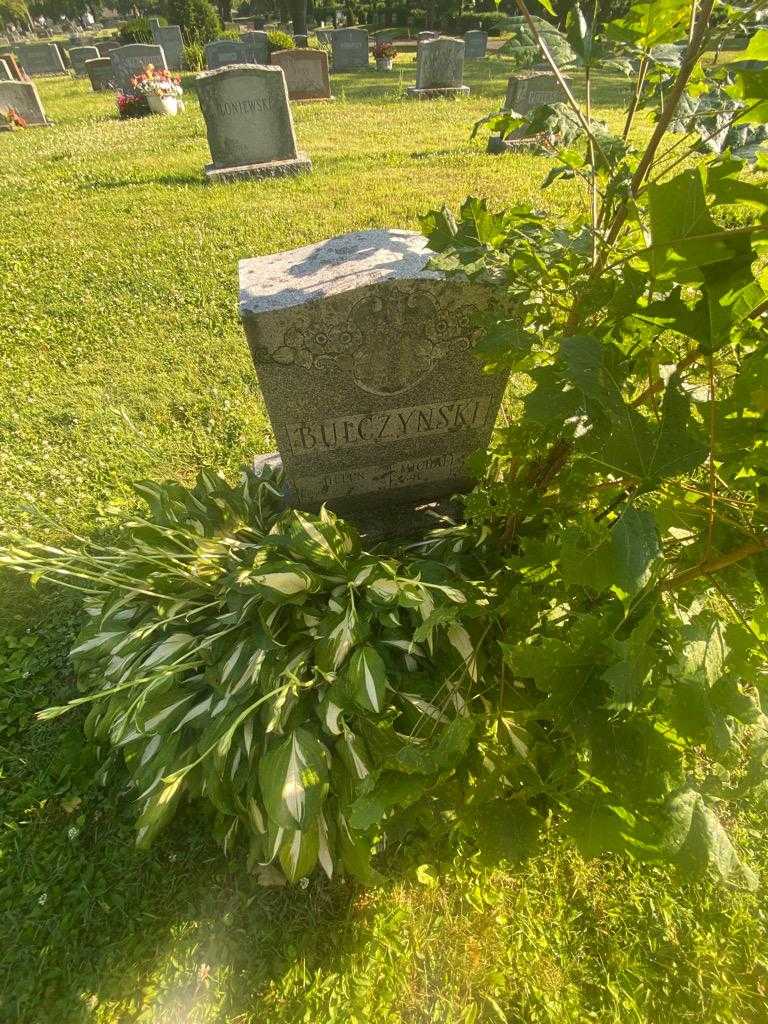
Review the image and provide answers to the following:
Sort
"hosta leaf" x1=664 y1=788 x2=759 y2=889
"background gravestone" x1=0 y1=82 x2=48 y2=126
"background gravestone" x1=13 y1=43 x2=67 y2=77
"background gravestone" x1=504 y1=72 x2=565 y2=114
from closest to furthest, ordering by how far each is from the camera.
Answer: "hosta leaf" x1=664 y1=788 x2=759 y2=889 < "background gravestone" x1=504 y1=72 x2=565 y2=114 < "background gravestone" x1=0 y1=82 x2=48 y2=126 < "background gravestone" x1=13 y1=43 x2=67 y2=77

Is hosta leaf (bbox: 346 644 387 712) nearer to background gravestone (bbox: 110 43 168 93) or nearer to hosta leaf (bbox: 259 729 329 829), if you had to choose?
hosta leaf (bbox: 259 729 329 829)

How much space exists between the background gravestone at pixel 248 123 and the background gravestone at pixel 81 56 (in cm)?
1721

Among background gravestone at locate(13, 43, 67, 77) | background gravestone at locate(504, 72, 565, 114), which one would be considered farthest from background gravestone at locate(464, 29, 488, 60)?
background gravestone at locate(13, 43, 67, 77)

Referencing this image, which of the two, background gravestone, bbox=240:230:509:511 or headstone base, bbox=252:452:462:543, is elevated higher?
background gravestone, bbox=240:230:509:511

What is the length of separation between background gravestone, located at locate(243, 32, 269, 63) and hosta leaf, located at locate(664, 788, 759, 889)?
17942 mm

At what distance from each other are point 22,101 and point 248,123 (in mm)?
8187

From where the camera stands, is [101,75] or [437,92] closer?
[437,92]

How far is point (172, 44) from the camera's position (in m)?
16.7

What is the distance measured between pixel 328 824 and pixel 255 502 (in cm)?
146

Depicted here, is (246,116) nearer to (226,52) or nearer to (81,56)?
(226,52)

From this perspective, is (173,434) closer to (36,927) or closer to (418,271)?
(418,271)

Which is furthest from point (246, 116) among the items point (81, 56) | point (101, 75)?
point (81, 56)

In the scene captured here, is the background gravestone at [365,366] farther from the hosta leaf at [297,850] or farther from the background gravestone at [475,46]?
the background gravestone at [475,46]

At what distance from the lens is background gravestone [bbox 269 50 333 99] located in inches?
479
